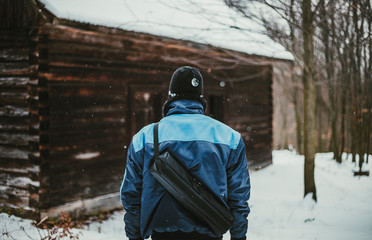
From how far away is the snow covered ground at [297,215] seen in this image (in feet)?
17.0

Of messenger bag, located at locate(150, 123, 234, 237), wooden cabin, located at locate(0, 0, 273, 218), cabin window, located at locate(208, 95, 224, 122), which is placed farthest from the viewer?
cabin window, located at locate(208, 95, 224, 122)

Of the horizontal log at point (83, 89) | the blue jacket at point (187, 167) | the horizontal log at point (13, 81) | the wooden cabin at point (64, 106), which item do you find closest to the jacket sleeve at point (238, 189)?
the blue jacket at point (187, 167)

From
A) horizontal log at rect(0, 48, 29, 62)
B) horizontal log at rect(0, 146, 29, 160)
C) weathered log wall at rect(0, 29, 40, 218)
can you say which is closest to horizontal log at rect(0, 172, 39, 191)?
weathered log wall at rect(0, 29, 40, 218)

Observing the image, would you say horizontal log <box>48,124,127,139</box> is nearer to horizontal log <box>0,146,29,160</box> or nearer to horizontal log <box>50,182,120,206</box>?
horizontal log <box>0,146,29,160</box>

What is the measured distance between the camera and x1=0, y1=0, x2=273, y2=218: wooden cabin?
603cm

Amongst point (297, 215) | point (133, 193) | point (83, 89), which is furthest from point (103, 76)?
point (133, 193)

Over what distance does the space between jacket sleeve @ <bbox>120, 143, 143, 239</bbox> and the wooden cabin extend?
13.2 feet

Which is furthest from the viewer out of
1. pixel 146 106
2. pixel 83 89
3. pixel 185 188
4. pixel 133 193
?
pixel 146 106

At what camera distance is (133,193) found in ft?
7.68

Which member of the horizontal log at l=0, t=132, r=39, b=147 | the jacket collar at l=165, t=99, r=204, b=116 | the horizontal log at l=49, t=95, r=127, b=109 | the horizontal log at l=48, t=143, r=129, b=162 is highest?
the jacket collar at l=165, t=99, r=204, b=116

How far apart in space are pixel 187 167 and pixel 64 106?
477 centimetres

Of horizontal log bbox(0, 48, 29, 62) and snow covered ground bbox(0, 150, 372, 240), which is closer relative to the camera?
snow covered ground bbox(0, 150, 372, 240)

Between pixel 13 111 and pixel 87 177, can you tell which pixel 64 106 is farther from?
pixel 87 177

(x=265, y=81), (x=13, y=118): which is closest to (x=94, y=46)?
(x=13, y=118)
